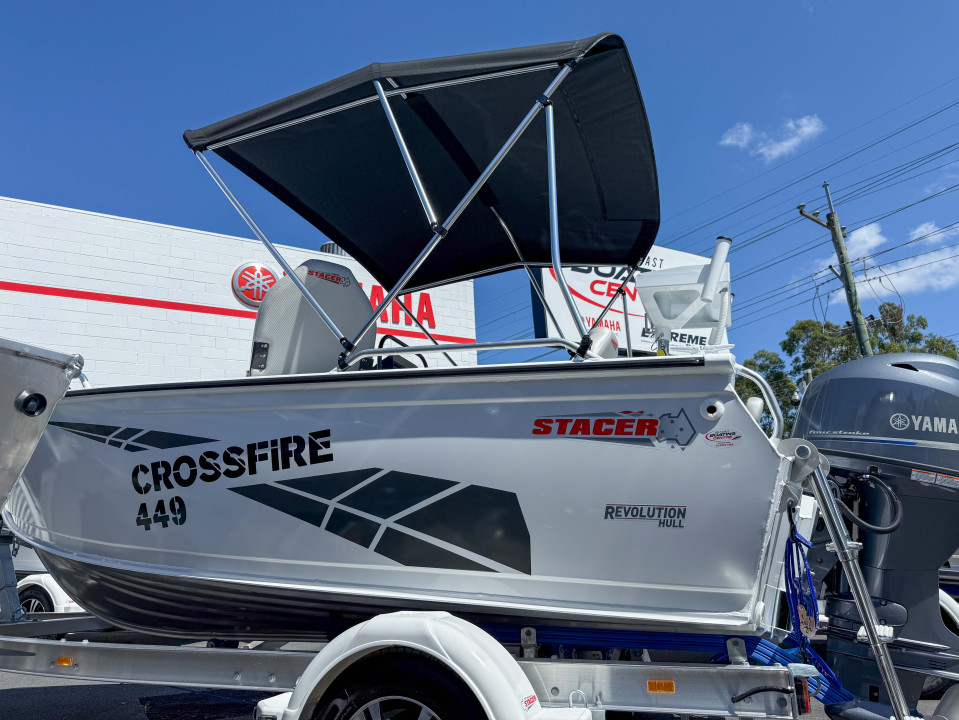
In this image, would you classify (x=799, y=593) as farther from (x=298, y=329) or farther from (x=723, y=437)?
(x=298, y=329)

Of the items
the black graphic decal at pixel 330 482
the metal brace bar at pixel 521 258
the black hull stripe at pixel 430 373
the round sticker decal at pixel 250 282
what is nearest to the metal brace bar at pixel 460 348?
the black hull stripe at pixel 430 373

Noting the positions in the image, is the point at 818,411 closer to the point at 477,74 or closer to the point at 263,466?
the point at 477,74

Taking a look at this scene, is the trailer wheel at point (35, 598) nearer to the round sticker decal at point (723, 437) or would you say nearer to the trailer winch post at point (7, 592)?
the trailer winch post at point (7, 592)

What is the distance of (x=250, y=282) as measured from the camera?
12.1m

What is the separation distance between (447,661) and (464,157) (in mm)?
2689

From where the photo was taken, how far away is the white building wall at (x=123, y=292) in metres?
10.5

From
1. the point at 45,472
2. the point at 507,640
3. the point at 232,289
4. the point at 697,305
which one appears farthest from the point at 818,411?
the point at 232,289

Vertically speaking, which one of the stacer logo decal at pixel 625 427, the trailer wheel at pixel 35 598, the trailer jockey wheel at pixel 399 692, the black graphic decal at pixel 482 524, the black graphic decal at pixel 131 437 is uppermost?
the black graphic decal at pixel 131 437

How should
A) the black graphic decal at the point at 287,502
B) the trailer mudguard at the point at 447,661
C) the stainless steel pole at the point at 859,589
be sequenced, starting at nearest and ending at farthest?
the trailer mudguard at the point at 447,661 < the stainless steel pole at the point at 859,589 < the black graphic decal at the point at 287,502

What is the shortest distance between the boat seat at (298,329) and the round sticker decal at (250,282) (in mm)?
8777

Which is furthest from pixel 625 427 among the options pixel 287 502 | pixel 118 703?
pixel 118 703

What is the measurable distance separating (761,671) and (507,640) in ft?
2.94

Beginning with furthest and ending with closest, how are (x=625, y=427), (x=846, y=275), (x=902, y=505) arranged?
(x=846, y=275), (x=902, y=505), (x=625, y=427)

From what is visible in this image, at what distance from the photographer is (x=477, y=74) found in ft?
9.98
